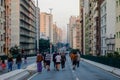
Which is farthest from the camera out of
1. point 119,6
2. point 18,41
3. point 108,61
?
point 18,41

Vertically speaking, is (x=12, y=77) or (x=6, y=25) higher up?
(x=6, y=25)

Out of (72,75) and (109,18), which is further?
(109,18)

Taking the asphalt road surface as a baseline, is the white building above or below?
above

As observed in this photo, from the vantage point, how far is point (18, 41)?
5039 inches

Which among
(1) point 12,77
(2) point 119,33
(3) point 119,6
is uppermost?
(3) point 119,6

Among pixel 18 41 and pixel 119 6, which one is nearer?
pixel 119 6

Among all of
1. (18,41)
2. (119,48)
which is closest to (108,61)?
(119,48)

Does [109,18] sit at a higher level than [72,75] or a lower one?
higher

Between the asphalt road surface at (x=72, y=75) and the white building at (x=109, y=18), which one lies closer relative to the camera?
A: the asphalt road surface at (x=72, y=75)

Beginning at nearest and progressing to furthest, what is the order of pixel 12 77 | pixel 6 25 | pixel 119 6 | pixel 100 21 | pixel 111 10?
pixel 12 77 < pixel 119 6 < pixel 111 10 < pixel 6 25 < pixel 100 21

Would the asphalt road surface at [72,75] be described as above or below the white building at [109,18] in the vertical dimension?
below

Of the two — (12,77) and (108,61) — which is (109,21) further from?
(12,77)

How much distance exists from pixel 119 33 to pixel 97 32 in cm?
4433

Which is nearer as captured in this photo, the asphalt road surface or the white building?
the asphalt road surface
